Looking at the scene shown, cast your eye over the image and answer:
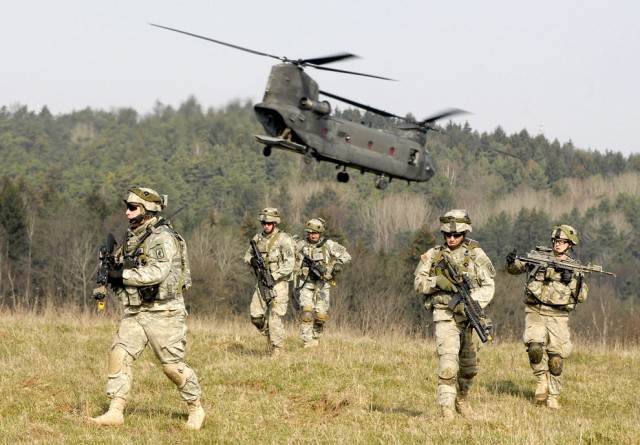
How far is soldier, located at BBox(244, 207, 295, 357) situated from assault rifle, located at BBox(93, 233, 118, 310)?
564 cm

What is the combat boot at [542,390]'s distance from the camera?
12956mm

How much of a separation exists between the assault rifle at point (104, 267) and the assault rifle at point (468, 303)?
3534mm

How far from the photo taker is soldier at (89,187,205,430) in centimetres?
985

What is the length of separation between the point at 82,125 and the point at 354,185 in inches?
1492

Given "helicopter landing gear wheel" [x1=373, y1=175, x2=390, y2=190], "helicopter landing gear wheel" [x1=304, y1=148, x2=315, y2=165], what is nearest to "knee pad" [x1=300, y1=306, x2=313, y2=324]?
"helicopter landing gear wheel" [x1=304, y1=148, x2=315, y2=165]

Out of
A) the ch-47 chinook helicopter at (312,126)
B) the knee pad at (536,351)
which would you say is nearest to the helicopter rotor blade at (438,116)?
the ch-47 chinook helicopter at (312,126)

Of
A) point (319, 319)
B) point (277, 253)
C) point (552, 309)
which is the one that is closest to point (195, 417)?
point (552, 309)

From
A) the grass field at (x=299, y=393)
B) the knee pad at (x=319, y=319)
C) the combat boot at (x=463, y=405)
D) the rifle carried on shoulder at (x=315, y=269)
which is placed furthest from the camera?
the rifle carried on shoulder at (x=315, y=269)

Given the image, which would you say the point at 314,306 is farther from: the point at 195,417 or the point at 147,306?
the point at 147,306

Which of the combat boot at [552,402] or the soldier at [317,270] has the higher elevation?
the soldier at [317,270]

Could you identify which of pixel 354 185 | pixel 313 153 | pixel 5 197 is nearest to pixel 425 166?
pixel 313 153

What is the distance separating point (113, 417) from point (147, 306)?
113 centimetres

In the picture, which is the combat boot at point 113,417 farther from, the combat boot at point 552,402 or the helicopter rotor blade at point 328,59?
the helicopter rotor blade at point 328,59

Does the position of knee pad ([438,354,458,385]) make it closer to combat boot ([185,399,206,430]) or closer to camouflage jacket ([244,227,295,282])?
combat boot ([185,399,206,430])
